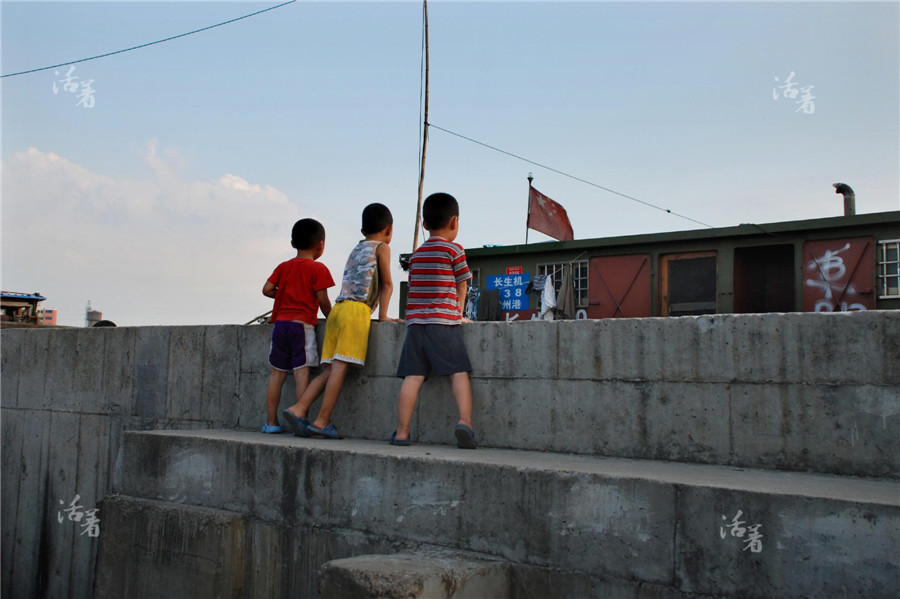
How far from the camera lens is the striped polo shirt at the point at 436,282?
4488 mm

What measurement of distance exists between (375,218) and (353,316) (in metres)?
0.75

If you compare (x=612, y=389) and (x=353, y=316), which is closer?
(x=612, y=389)

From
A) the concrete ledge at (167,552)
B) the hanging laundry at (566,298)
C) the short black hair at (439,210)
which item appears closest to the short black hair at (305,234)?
the short black hair at (439,210)

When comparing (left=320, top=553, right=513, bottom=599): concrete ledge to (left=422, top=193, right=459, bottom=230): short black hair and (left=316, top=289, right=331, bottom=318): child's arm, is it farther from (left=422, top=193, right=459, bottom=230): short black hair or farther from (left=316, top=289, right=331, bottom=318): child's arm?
(left=316, top=289, right=331, bottom=318): child's arm

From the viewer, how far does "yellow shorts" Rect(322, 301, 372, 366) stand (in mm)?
4871

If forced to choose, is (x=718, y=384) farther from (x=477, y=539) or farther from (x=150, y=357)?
(x=150, y=357)

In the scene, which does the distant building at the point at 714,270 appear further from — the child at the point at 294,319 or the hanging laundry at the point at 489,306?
the child at the point at 294,319

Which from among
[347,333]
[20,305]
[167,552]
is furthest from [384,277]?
[20,305]

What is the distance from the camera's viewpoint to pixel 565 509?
126 inches

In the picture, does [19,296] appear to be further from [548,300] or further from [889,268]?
[889,268]

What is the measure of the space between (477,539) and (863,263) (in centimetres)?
1106

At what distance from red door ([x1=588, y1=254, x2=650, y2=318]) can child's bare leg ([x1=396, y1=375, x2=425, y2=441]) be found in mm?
10440

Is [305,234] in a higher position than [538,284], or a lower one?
lower

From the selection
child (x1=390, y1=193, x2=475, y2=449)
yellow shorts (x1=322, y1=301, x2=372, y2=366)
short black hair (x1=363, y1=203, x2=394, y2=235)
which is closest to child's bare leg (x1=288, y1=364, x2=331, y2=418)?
yellow shorts (x1=322, y1=301, x2=372, y2=366)
